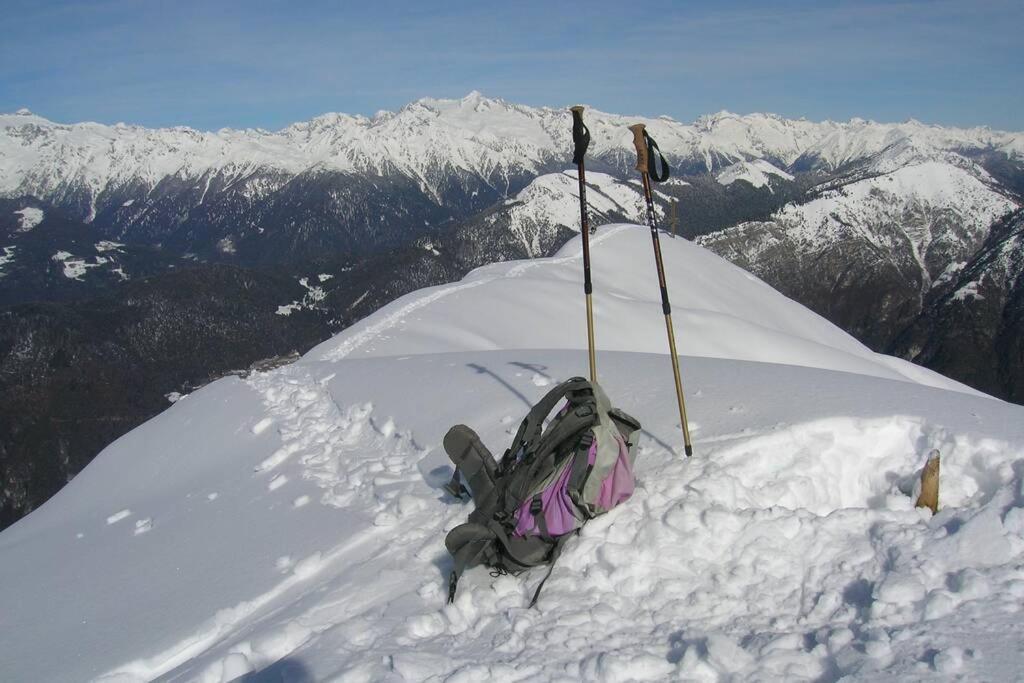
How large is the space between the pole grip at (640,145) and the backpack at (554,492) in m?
2.79

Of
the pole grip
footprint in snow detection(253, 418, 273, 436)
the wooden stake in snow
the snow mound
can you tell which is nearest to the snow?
the wooden stake in snow

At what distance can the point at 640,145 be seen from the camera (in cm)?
775

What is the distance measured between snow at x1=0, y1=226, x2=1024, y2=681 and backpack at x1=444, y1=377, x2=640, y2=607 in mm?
204

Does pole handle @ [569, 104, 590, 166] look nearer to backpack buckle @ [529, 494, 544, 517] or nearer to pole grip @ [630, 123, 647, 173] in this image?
pole grip @ [630, 123, 647, 173]

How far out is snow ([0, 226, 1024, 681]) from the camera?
4.79 metres

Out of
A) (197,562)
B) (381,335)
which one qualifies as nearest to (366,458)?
(197,562)

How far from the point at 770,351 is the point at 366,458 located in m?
15.5

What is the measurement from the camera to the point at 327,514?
856cm

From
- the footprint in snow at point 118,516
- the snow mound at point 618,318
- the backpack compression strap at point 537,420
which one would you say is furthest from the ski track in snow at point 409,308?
the backpack compression strap at point 537,420

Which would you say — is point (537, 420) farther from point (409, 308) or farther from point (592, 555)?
point (409, 308)

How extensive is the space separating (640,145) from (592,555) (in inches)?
184

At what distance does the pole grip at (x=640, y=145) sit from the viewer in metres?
7.62

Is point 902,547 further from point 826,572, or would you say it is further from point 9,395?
point 9,395

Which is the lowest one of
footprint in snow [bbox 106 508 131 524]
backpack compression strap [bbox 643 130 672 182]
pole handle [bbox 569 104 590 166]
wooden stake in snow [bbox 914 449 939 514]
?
footprint in snow [bbox 106 508 131 524]
